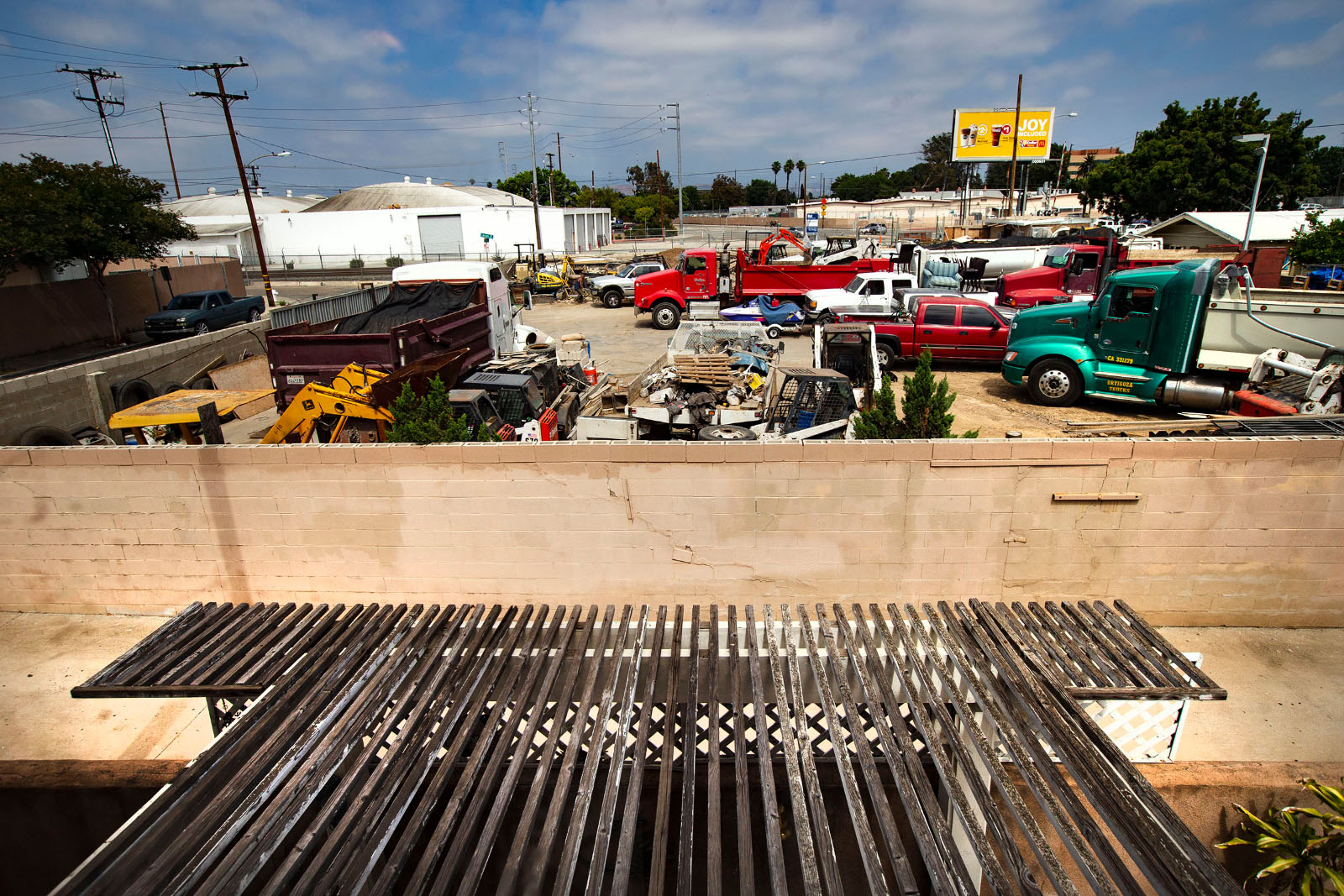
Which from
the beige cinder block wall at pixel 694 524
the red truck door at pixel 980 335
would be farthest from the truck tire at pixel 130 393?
the red truck door at pixel 980 335

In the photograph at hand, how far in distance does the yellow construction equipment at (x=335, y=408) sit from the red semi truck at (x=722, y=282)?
43.0ft

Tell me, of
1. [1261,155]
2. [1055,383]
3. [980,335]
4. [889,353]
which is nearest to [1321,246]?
[1261,155]

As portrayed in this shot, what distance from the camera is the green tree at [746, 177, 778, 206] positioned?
121750 millimetres

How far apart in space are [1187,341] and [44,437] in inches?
707

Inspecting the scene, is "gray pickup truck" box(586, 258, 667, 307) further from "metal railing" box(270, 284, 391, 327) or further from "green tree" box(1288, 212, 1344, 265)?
"green tree" box(1288, 212, 1344, 265)

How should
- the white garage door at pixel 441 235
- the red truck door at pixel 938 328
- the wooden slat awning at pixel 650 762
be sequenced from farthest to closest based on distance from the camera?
the white garage door at pixel 441 235, the red truck door at pixel 938 328, the wooden slat awning at pixel 650 762

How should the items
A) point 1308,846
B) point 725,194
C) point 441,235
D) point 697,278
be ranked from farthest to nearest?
1. point 725,194
2. point 441,235
3. point 697,278
4. point 1308,846

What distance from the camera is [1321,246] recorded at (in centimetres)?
2225

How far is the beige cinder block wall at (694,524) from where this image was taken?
666 centimetres

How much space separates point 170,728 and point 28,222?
2171cm

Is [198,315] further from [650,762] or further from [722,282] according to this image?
[650,762]

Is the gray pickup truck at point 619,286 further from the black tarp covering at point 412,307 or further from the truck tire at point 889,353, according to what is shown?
the truck tire at point 889,353

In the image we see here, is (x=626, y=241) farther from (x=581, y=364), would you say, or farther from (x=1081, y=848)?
(x=1081, y=848)

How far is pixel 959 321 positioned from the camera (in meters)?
16.1
